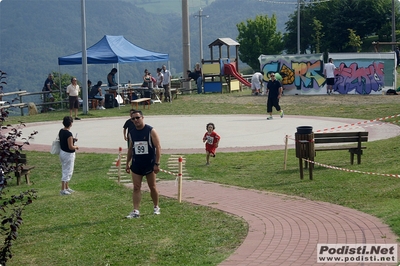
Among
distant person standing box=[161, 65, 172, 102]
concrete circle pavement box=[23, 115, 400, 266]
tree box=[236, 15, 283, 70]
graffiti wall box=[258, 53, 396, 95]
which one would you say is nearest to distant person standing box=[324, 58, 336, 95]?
graffiti wall box=[258, 53, 396, 95]

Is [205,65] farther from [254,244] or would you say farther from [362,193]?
[254,244]

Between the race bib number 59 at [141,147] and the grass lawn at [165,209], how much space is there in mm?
1041

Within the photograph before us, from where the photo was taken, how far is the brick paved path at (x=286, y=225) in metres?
8.79

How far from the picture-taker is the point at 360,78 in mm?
37812

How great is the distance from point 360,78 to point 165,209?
2767cm

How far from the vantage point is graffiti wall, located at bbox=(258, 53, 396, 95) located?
37.5m

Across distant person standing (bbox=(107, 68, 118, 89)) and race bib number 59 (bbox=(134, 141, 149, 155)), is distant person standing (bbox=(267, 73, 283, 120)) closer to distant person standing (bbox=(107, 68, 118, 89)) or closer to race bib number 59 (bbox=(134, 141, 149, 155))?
distant person standing (bbox=(107, 68, 118, 89))

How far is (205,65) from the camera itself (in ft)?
144

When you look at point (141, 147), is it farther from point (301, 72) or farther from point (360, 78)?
point (301, 72)

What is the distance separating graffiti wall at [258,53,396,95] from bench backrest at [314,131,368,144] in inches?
862

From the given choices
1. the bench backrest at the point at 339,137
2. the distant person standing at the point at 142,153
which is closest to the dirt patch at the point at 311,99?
the bench backrest at the point at 339,137

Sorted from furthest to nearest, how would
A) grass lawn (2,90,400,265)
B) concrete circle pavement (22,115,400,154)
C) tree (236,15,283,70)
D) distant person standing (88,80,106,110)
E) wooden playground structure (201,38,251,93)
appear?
tree (236,15,283,70)
wooden playground structure (201,38,251,93)
distant person standing (88,80,106,110)
concrete circle pavement (22,115,400,154)
grass lawn (2,90,400,265)

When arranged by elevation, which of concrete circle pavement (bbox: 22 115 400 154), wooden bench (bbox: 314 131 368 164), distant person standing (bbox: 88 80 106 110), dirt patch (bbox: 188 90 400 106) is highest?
distant person standing (bbox: 88 80 106 110)

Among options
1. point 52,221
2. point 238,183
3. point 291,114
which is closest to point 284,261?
point 52,221
